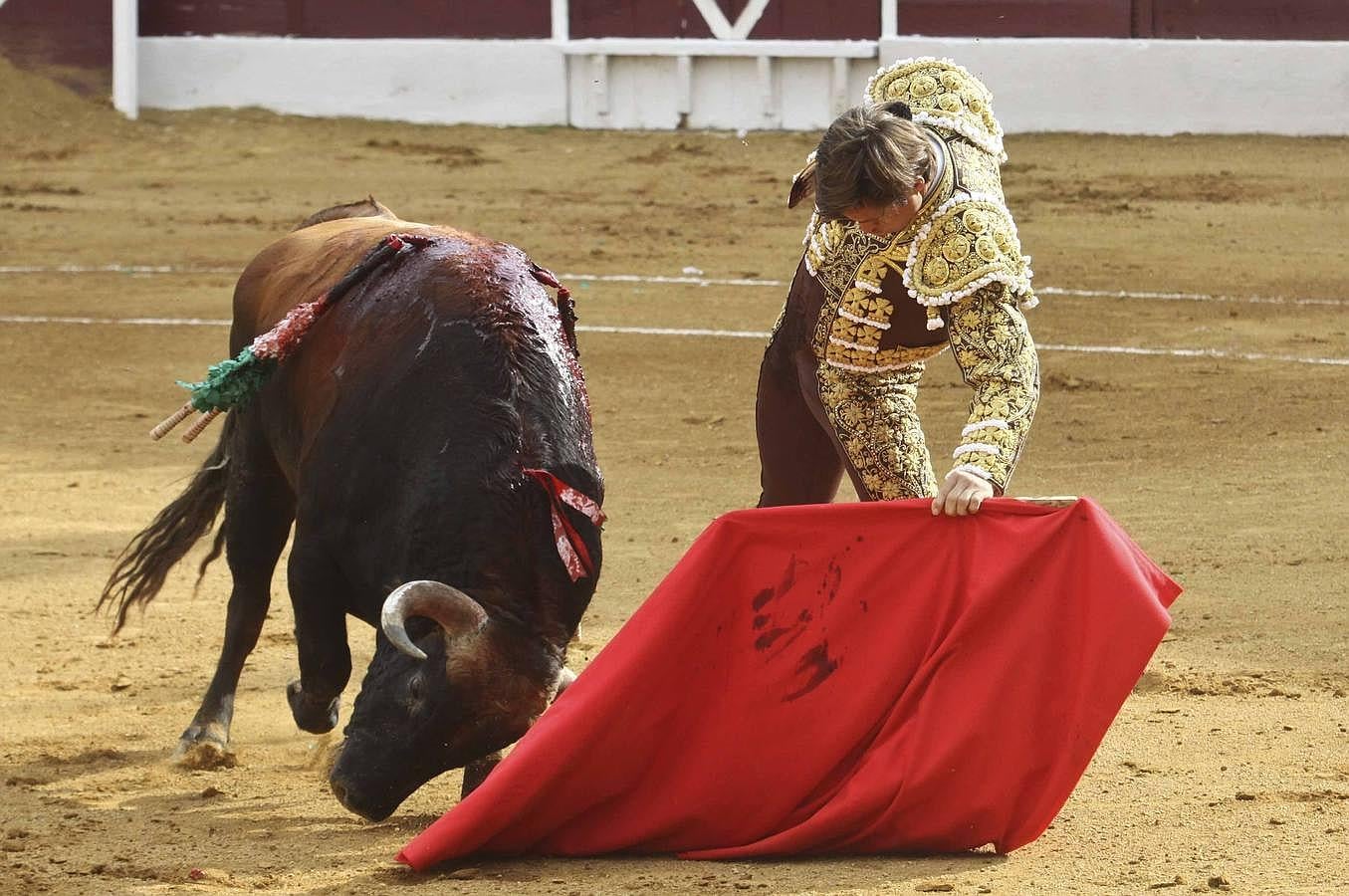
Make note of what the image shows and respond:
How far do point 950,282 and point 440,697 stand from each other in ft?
3.11

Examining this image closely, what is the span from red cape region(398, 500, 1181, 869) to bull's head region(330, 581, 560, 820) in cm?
7

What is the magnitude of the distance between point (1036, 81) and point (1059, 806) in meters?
8.52

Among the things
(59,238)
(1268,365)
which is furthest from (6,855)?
(59,238)

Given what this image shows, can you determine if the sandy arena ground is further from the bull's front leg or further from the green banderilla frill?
the green banderilla frill

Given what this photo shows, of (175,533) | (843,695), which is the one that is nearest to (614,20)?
(175,533)

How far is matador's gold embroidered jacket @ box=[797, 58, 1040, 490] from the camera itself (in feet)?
9.77

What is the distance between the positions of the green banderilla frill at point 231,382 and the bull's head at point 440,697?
0.77 meters

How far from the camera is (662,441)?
6.60 m

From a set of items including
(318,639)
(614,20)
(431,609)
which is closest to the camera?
(431,609)

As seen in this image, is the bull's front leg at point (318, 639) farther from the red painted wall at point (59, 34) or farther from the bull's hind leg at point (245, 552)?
the red painted wall at point (59, 34)

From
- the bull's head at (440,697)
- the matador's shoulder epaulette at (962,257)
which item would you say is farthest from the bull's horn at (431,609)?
the matador's shoulder epaulette at (962,257)

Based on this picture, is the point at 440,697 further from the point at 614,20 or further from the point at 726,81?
the point at 614,20

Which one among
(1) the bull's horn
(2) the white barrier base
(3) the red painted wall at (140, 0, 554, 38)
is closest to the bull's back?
(1) the bull's horn

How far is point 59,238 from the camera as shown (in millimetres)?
9906
